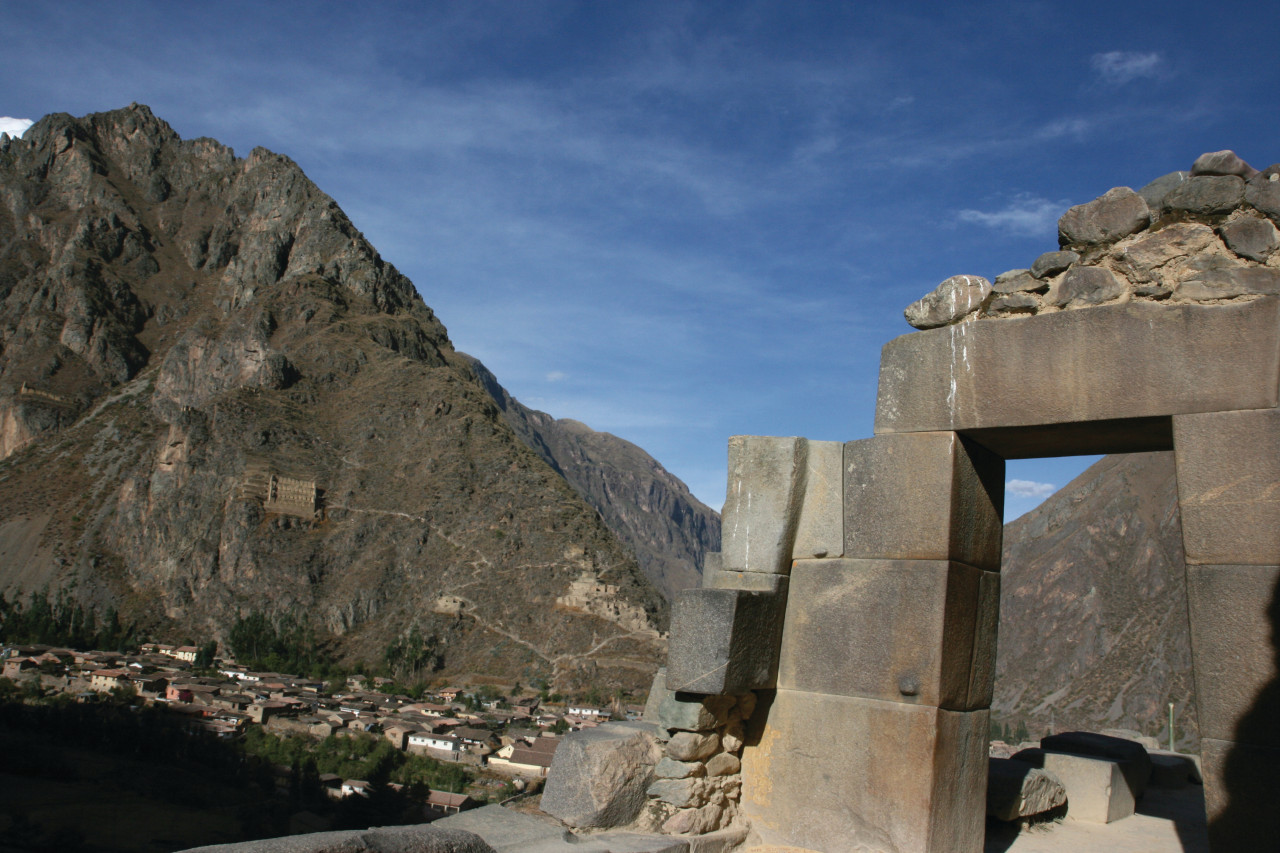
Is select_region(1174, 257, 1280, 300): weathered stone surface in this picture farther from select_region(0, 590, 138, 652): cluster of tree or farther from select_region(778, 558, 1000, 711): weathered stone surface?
select_region(0, 590, 138, 652): cluster of tree

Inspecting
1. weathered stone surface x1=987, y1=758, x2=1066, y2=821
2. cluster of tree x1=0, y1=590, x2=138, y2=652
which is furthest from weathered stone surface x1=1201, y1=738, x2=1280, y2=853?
cluster of tree x1=0, y1=590, x2=138, y2=652

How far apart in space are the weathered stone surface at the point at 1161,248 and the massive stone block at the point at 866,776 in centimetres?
242

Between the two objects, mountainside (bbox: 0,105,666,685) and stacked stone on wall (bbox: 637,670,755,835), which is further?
mountainside (bbox: 0,105,666,685)

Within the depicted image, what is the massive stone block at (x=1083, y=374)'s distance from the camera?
4.21 meters

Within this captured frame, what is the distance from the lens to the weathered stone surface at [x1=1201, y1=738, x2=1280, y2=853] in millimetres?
3969

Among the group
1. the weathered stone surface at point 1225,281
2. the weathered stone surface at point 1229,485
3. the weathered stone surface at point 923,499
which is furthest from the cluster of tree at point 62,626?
the weathered stone surface at point 1225,281

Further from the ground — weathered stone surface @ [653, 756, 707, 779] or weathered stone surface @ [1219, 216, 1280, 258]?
weathered stone surface @ [1219, 216, 1280, 258]

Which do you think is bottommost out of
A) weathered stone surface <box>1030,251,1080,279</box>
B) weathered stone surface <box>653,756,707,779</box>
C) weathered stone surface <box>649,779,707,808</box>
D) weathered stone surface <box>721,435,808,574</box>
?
weathered stone surface <box>649,779,707,808</box>

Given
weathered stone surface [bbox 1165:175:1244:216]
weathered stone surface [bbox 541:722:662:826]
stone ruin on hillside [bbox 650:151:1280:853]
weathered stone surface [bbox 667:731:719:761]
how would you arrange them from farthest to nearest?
weathered stone surface [bbox 667:731:719:761] < weathered stone surface [bbox 541:722:662:826] < weathered stone surface [bbox 1165:175:1244:216] < stone ruin on hillside [bbox 650:151:1280:853]

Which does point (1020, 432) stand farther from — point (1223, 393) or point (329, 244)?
point (329, 244)

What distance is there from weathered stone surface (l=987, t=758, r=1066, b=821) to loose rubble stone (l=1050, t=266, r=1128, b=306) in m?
2.96

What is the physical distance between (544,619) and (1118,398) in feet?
206

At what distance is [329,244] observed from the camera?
104938mm

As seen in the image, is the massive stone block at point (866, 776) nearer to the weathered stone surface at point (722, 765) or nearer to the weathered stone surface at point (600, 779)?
the weathered stone surface at point (722, 765)
